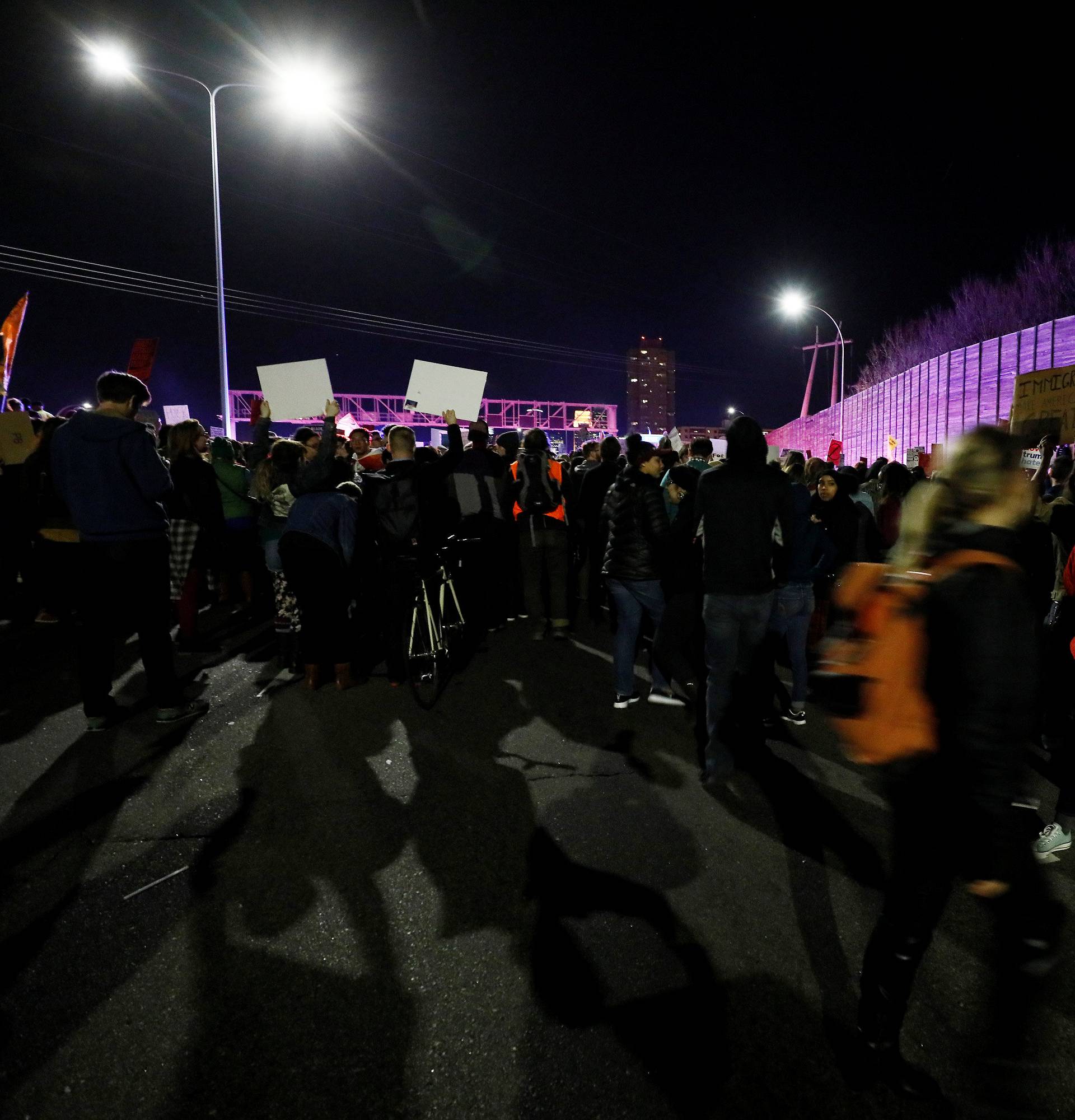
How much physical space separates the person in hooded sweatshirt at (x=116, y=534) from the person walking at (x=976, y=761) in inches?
190

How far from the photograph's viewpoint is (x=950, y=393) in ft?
64.0

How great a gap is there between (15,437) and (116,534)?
4.81 metres

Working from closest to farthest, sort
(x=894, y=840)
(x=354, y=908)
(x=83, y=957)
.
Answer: (x=894, y=840)
(x=83, y=957)
(x=354, y=908)

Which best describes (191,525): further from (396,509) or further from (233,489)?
(396,509)

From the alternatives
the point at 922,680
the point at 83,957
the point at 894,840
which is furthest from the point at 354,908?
the point at 922,680

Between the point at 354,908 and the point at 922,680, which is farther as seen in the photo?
the point at 354,908

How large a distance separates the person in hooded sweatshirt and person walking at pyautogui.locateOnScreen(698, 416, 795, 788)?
12.7 feet

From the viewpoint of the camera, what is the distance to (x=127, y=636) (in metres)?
7.46

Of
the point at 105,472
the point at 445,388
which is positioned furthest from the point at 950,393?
the point at 105,472

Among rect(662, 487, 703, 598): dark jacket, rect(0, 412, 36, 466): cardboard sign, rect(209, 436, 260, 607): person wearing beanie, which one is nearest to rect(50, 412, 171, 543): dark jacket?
rect(209, 436, 260, 607): person wearing beanie

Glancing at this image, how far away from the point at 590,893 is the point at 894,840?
1536 millimetres

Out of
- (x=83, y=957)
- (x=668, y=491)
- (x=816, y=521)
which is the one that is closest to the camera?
(x=83, y=957)

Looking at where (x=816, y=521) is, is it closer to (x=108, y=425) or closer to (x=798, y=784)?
(x=798, y=784)

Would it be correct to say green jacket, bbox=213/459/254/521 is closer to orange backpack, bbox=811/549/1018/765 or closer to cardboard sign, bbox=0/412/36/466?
cardboard sign, bbox=0/412/36/466
